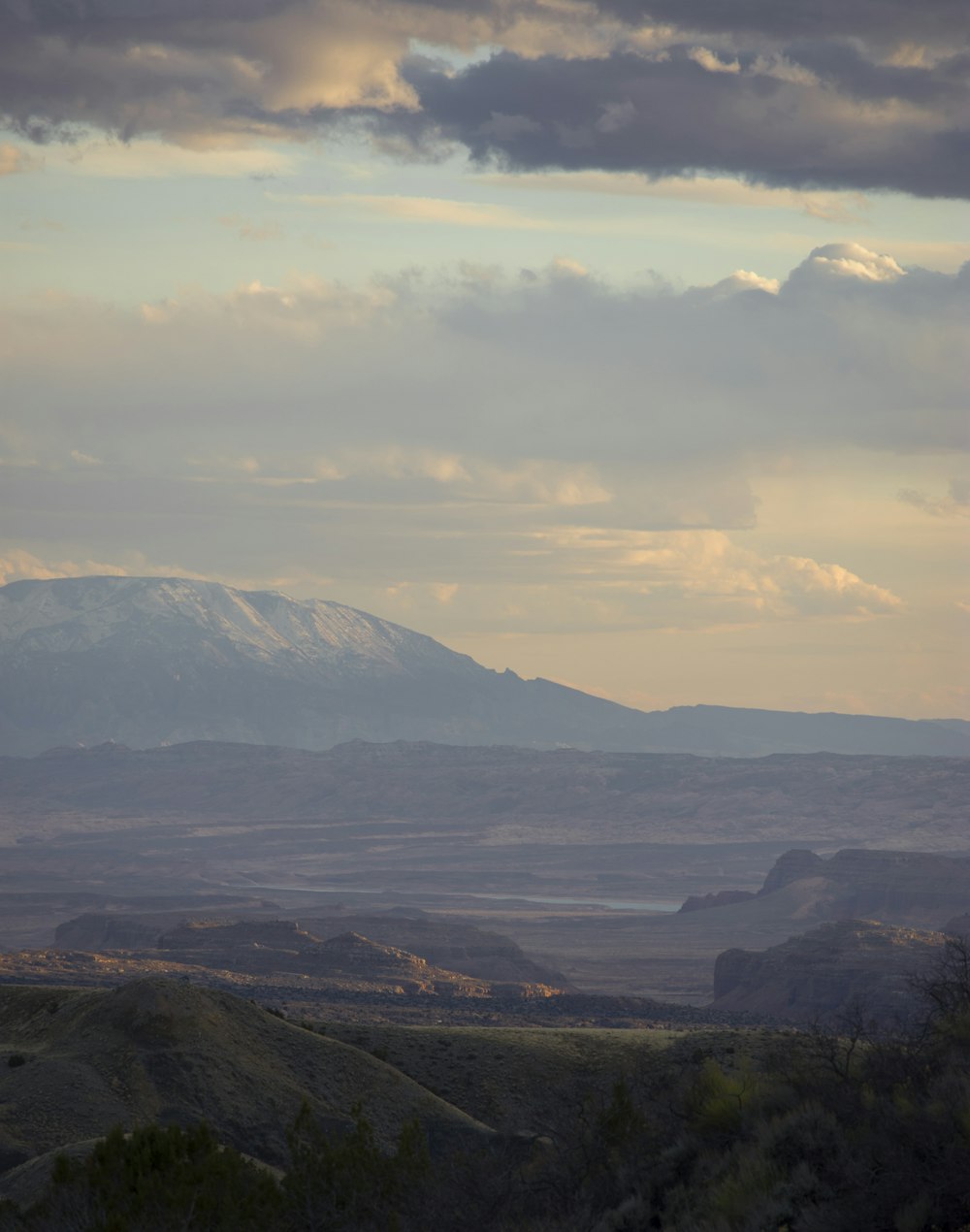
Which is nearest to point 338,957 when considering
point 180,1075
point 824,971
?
point 824,971

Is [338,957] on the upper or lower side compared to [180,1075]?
lower

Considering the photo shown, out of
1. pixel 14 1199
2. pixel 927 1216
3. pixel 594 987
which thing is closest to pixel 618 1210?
pixel 927 1216

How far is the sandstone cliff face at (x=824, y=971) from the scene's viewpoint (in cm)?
14289

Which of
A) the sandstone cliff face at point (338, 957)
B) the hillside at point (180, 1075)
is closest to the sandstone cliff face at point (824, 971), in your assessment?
the sandstone cliff face at point (338, 957)

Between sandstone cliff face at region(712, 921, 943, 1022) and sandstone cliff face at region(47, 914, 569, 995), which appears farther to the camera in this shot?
sandstone cliff face at region(47, 914, 569, 995)

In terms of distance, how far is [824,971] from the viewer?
150 m

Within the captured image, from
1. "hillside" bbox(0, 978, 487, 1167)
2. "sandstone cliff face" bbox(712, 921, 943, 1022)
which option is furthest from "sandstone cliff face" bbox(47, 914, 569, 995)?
"hillside" bbox(0, 978, 487, 1167)

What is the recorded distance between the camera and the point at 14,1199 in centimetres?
3391

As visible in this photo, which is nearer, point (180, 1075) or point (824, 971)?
point (180, 1075)

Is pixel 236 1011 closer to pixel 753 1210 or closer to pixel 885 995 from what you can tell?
pixel 753 1210

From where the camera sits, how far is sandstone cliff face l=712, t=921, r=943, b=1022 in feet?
469

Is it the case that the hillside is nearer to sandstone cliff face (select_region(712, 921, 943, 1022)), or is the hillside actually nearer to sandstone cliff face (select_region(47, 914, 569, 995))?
sandstone cliff face (select_region(712, 921, 943, 1022))

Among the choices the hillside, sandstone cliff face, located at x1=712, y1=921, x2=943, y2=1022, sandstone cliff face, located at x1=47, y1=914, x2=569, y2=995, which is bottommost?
sandstone cliff face, located at x1=47, y1=914, x2=569, y2=995

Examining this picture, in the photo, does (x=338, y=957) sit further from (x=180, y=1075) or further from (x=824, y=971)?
(x=180, y=1075)
